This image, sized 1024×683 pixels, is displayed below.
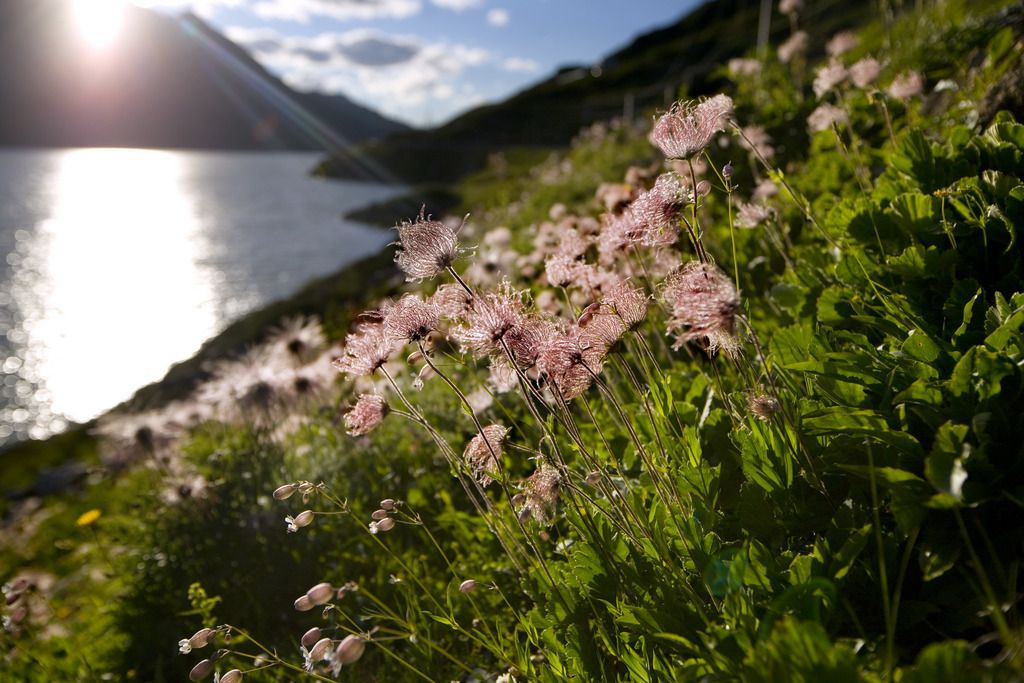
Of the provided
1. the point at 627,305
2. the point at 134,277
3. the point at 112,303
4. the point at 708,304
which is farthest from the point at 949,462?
the point at 134,277

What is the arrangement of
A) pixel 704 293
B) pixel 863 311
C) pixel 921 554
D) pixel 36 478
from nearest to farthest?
pixel 704 293
pixel 921 554
pixel 863 311
pixel 36 478

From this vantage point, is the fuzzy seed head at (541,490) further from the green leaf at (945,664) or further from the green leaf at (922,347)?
the green leaf at (922,347)

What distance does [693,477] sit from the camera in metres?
2.27

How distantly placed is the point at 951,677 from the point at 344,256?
41.8 metres

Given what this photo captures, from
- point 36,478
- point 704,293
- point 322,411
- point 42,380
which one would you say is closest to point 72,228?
point 42,380

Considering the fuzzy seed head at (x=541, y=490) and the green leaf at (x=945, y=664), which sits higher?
the fuzzy seed head at (x=541, y=490)

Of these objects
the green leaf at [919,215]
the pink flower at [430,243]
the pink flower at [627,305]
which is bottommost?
the green leaf at [919,215]

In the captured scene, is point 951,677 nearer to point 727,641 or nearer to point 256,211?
point 727,641

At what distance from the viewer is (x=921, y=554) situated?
1.85 m

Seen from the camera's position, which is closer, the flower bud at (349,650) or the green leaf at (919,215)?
the flower bud at (349,650)

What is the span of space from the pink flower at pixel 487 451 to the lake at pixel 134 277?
32643 millimetres

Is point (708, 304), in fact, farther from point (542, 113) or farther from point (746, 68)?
point (542, 113)

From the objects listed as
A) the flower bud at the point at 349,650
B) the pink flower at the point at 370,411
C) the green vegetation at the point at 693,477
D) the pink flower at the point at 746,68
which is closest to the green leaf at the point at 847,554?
the green vegetation at the point at 693,477

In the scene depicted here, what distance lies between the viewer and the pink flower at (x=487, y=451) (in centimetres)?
225
